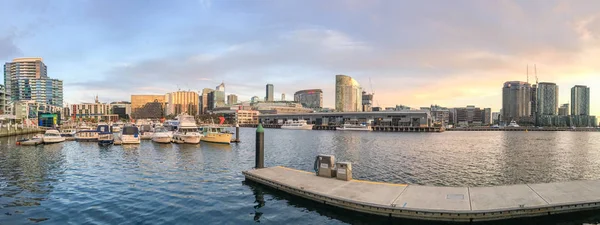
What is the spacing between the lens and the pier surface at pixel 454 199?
15.8 metres

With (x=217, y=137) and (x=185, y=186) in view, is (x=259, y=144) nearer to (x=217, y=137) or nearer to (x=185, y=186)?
(x=185, y=186)

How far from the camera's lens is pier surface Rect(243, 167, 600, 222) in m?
15.8

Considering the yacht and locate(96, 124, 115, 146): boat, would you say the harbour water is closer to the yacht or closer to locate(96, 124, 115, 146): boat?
locate(96, 124, 115, 146): boat

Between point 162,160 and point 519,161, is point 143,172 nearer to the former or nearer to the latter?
point 162,160

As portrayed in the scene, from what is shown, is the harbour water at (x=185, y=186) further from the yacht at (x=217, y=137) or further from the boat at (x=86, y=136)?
the boat at (x=86, y=136)

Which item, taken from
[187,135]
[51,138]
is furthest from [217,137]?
[51,138]

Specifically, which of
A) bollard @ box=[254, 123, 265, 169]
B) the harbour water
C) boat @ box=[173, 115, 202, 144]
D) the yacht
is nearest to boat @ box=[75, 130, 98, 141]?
Result: boat @ box=[173, 115, 202, 144]

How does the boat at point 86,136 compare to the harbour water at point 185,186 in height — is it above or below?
above

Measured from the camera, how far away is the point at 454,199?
56.9 feet

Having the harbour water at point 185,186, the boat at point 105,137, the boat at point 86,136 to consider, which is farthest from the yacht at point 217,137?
the boat at point 86,136

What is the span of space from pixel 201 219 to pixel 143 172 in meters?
17.2

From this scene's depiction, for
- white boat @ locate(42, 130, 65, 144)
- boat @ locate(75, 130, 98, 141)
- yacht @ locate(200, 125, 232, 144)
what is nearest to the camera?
white boat @ locate(42, 130, 65, 144)

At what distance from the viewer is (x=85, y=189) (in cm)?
2352

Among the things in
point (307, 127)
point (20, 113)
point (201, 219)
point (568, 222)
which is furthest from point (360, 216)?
point (20, 113)
